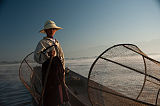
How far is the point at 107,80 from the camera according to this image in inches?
116

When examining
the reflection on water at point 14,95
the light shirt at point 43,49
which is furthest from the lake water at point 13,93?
the light shirt at point 43,49

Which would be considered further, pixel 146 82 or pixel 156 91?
pixel 146 82

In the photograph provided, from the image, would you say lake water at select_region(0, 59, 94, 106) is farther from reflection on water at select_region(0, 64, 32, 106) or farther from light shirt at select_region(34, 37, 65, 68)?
light shirt at select_region(34, 37, 65, 68)

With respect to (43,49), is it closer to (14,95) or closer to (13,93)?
(14,95)

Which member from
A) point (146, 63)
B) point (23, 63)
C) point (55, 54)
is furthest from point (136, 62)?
point (23, 63)

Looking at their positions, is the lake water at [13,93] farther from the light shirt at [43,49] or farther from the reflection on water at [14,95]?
the light shirt at [43,49]

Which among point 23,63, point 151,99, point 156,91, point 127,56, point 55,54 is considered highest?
point 55,54

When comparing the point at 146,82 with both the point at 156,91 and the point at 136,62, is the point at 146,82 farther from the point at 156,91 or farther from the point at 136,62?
the point at 136,62

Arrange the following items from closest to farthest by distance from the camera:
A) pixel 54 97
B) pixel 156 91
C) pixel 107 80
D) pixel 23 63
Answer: pixel 54 97
pixel 156 91
pixel 107 80
pixel 23 63

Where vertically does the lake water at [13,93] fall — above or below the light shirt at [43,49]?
below

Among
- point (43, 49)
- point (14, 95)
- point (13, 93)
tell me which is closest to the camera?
→ point (43, 49)

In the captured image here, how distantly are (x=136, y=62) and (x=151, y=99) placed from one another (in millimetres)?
925

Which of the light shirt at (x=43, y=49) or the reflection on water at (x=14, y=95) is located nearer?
the light shirt at (x=43, y=49)

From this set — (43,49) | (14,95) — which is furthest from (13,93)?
(43,49)
